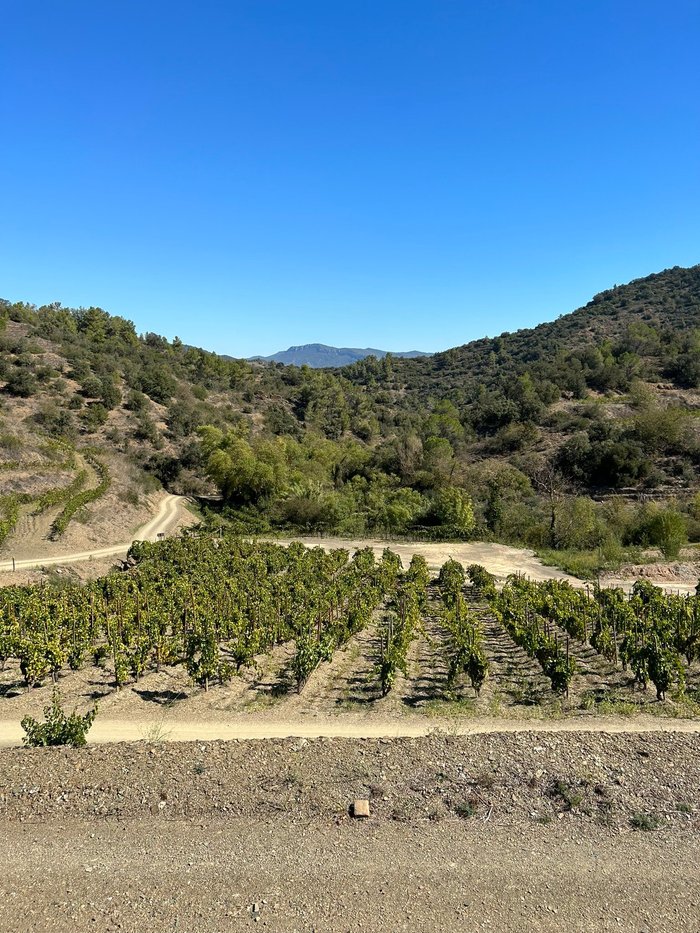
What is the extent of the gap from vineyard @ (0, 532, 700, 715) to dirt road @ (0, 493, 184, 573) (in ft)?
25.3

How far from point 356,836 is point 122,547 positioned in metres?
34.9

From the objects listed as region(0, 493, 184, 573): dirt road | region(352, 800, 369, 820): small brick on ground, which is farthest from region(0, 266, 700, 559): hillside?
region(352, 800, 369, 820): small brick on ground

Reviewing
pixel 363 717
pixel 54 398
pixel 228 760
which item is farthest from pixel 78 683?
pixel 54 398

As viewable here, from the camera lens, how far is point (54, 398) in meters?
70.0

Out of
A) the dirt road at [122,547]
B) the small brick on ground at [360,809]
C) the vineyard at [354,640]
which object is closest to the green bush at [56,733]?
the vineyard at [354,640]

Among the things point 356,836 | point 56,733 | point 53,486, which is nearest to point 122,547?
point 53,486

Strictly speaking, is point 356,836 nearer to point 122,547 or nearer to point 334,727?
point 334,727

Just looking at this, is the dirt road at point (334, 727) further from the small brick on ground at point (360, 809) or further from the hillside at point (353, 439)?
the hillside at point (353, 439)

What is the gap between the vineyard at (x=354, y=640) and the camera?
17297mm

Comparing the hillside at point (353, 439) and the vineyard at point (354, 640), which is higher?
the hillside at point (353, 439)

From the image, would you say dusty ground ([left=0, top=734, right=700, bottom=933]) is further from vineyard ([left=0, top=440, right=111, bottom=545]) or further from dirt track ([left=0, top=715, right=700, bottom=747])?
vineyard ([left=0, top=440, right=111, bottom=545])

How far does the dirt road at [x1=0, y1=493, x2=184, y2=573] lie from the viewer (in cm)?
3406

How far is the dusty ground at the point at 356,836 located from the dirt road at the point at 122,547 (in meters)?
24.5

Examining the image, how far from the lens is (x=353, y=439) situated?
89312 millimetres
